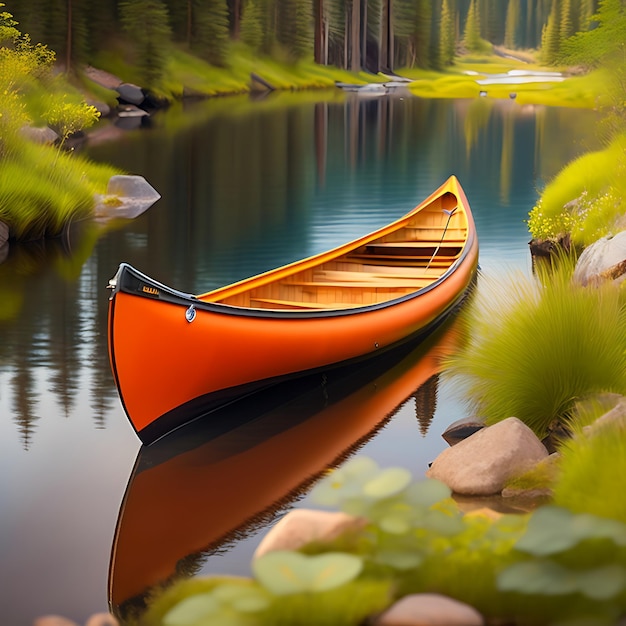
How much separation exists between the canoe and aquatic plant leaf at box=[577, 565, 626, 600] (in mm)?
4246

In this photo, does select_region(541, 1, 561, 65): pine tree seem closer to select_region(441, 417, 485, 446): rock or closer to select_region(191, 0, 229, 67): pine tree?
select_region(191, 0, 229, 67): pine tree

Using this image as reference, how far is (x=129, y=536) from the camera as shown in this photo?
21.9 ft

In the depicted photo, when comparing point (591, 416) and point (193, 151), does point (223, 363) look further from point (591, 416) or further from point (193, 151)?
point (193, 151)

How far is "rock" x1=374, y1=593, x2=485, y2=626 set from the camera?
398 centimetres

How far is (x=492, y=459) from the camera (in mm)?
6766

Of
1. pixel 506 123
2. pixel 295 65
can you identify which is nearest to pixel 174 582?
pixel 506 123

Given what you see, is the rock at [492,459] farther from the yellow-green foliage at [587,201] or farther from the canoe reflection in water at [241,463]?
the yellow-green foliage at [587,201]

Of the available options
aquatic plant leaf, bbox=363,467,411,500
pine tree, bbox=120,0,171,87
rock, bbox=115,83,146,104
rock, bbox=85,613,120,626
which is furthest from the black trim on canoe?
pine tree, bbox=120,0,171,87

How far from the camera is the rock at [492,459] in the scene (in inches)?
264

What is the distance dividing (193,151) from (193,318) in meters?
22.4

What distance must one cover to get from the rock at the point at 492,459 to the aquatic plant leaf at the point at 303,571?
2673 mm

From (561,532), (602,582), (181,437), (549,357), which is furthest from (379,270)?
(602,582)

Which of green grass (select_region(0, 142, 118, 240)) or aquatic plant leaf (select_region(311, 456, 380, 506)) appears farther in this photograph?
green grass (select_region(0, 142, 118, 240))

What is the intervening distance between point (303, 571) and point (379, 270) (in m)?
8.60
